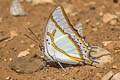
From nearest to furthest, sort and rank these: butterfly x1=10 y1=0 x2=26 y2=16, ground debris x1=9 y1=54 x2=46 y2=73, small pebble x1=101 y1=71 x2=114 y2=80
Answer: small pebble x1=101 y1=71 x2=114 y2=80 < ground debris x1=9 y1=54 x2=46 y2=73 < butterfly x1=10 y1=0 x2=26 y2=16

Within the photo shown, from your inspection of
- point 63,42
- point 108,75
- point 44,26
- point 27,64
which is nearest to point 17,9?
point 44,26

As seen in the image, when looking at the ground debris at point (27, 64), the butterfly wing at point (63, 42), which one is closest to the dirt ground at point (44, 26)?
the ground debris at point (27, 64)

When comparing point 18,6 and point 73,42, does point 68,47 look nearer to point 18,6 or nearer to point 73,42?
point 73,42

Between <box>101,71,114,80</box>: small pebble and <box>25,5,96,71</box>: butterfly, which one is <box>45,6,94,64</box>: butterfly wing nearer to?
<box>25,5,96,71</box>: butterfly

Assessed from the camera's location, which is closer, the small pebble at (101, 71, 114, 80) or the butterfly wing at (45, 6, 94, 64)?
the small pebble at (101, 71, 114, 80)

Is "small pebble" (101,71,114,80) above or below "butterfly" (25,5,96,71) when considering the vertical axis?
below

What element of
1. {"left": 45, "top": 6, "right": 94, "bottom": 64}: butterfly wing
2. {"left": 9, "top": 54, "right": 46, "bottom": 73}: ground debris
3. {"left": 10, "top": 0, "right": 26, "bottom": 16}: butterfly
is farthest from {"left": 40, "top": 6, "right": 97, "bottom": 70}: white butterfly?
{"left": 10, "top": 0, "right": 26, "bottom": 16}: butterfly

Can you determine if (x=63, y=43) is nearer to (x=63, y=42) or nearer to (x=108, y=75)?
(x=63, y=42)
